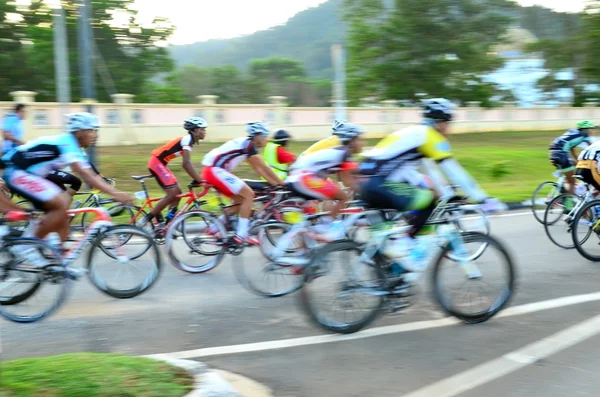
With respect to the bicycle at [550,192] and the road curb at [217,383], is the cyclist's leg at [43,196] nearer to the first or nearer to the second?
the road curb at [217,383]

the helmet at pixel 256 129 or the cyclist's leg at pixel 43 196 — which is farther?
the helmet at pixel 256 129

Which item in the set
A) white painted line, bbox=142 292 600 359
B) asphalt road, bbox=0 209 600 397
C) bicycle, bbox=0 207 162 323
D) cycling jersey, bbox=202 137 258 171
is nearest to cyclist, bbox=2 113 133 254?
bicycle, bbox=0 207 162 323

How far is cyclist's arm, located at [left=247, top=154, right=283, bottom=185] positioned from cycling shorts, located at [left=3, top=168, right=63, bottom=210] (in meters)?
2.50

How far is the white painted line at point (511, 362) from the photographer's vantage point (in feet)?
14.3

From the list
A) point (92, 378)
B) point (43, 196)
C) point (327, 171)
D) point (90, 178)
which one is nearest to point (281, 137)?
point (327, 171)

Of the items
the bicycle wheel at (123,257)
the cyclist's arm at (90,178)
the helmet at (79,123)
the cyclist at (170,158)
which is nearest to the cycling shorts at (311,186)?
the bicycle wheel at (123,257)

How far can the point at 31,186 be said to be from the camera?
6332 millimetres

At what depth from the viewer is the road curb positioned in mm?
4066

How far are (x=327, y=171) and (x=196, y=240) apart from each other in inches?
74.7

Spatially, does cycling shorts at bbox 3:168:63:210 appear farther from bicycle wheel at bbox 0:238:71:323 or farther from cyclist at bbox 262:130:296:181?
cyclist at bbox 262:130:296:181

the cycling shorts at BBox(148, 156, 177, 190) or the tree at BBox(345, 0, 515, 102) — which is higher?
the tree at BBox(345, 0, 515, 102)

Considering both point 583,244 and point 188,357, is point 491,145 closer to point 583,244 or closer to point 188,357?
point 583,244

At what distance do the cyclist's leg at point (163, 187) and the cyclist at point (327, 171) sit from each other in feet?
7.80

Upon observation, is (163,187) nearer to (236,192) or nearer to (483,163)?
(236,192)
